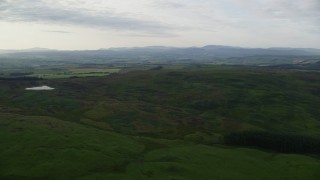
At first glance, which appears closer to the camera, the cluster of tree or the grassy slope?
the grassy slope

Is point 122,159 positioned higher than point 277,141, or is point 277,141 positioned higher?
point 122,159

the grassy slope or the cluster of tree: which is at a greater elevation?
the grassy slope

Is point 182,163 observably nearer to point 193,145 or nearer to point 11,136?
point 193,145

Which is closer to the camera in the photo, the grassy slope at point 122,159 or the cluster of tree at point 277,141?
the grassy slope at point 122,159

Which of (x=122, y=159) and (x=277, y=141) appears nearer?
(x=122, y=159)
